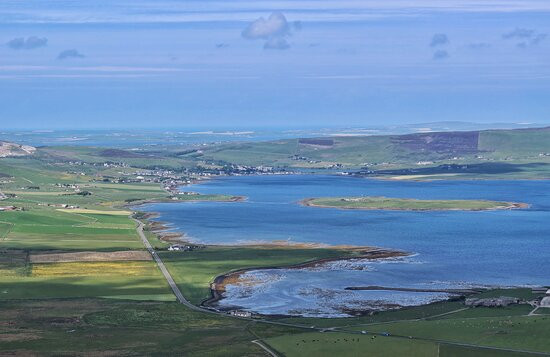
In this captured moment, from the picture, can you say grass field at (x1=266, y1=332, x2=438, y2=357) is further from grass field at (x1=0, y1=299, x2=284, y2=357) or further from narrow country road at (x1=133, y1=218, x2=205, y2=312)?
narrow country road at (x1=133, y1=218, x2=205, y2=312)

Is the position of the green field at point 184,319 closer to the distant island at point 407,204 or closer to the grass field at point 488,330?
the grass field at point 488,330

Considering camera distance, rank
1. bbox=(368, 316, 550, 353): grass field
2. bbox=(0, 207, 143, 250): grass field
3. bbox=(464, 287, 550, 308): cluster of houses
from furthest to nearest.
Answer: bbox=(0, 207, 143, 250): grass field < bbox=(464, 287, 550, 308): cluster of houses < bbox=(368, 316, 550, 353): grass field

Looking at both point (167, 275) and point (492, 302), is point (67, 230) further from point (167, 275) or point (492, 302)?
point (492, 302)

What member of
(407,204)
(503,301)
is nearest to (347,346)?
(503,301)

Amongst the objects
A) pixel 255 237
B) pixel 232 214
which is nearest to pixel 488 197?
pixel 232 214

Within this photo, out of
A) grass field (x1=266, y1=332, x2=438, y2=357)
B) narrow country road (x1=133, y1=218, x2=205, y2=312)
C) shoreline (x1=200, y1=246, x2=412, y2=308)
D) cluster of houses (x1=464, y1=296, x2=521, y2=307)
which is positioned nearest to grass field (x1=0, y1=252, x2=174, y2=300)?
narrow country road (x1=133, y1=218, x2=205, y2=312)

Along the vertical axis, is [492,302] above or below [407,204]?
below

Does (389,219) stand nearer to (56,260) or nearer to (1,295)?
(56,260)
